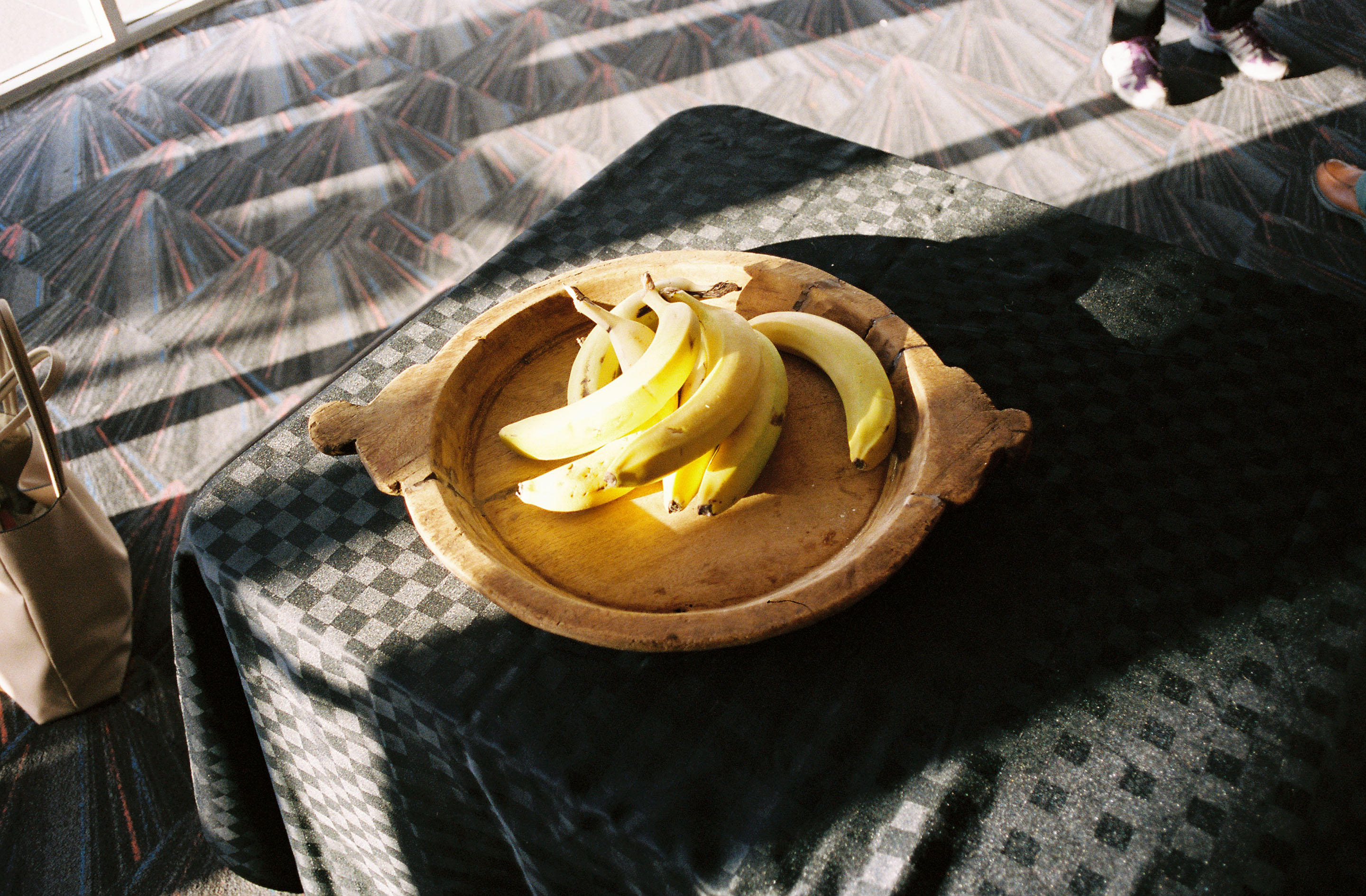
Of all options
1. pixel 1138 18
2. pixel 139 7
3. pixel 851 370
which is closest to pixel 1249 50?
pixel 1138 18

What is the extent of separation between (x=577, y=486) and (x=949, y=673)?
0.41 meters

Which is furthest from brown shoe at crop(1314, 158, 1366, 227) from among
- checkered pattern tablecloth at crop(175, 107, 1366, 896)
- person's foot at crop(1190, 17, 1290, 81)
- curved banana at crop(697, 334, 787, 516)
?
→ curved banana at crop(697, 334, 787, 516)

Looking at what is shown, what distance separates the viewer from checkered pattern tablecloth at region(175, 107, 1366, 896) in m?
0.74

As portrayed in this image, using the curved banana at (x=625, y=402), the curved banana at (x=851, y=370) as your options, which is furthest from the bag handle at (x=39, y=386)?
the curved banana at (x=851, y=370)

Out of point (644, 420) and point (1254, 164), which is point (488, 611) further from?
point (1254, 164)

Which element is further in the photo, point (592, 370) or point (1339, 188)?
point (1339, 188)

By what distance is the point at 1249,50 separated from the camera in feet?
8.28

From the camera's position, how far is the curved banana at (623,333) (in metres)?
0.94

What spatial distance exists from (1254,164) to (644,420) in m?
2.23

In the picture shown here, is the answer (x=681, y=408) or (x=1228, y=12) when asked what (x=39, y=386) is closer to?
(x=681, y=408)

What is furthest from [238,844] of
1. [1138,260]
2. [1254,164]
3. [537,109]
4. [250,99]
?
[1254,164]

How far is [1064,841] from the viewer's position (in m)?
0.73

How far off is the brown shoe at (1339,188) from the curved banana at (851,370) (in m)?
1.87

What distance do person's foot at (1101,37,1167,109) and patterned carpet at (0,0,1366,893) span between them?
5 centimetres
